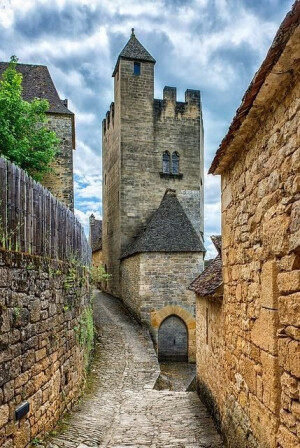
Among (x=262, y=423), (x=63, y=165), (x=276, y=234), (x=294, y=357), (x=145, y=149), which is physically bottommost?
(x=262, y=423)

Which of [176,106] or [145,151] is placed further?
[176,106]

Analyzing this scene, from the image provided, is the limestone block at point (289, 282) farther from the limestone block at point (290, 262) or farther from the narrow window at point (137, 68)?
the narrow window at point (137, 68)

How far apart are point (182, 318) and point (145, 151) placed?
9.83 metres

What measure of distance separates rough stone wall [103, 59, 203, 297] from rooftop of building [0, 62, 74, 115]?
13.3 ft

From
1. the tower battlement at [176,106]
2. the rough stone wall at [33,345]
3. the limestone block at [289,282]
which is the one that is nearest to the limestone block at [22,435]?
the rough stone wall at [33,345]

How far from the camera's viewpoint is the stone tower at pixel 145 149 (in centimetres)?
2219

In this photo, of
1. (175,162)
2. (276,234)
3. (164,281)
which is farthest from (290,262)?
(175,162)

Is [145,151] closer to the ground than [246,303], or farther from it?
farther from it

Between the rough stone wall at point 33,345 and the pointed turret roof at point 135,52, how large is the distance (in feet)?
60.8

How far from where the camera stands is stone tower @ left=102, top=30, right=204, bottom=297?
22.2 meters

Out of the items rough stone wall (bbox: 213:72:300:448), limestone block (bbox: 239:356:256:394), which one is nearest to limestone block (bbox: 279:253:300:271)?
rough stone wall (bbox: 213:72:300:448)

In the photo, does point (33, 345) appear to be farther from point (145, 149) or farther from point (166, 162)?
point (166, 162)

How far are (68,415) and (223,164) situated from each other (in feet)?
16.8

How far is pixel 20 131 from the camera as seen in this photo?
15016mm
